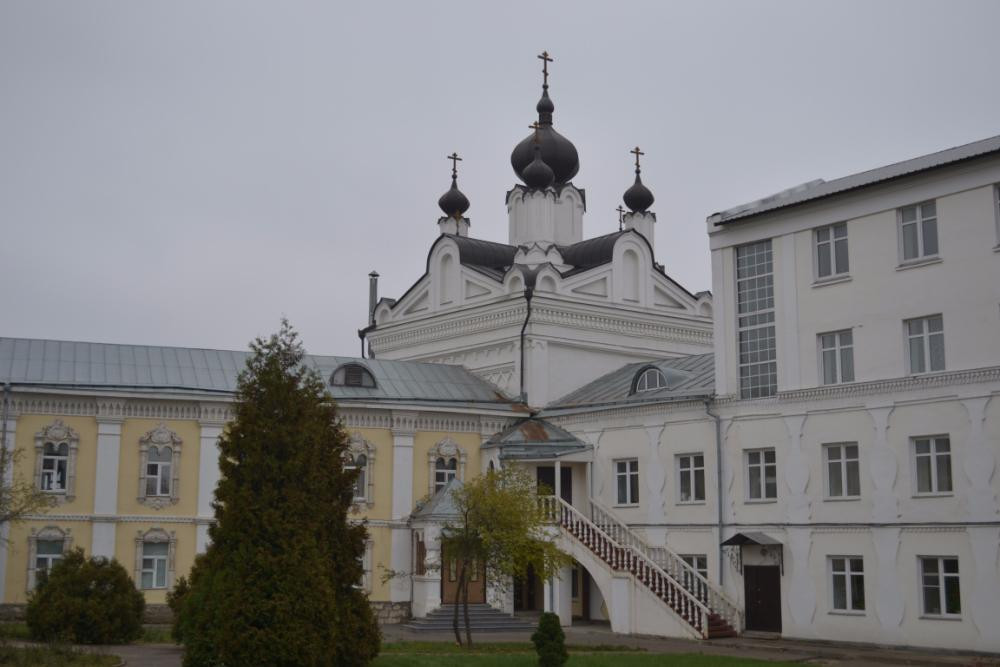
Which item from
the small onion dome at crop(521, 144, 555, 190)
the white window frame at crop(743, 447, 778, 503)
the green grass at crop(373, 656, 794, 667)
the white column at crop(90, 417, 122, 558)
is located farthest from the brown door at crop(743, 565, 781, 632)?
the small onion dome at crop(521, 144, 555, 190)

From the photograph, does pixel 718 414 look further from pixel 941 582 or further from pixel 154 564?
pixel 154 564

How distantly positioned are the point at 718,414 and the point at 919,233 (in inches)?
265

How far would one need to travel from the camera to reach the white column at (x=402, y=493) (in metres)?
34.9

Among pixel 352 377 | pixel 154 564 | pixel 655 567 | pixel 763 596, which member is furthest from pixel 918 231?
pixel 154 564

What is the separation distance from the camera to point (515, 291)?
38.9 m

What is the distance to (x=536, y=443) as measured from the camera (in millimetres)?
35312

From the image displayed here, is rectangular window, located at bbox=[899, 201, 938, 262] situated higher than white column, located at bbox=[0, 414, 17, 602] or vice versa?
rectangular window, located at bbox=[899, 201, 938, 262]

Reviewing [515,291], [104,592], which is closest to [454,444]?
[515,291]

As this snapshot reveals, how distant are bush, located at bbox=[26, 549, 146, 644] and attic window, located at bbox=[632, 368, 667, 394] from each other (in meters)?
14.8

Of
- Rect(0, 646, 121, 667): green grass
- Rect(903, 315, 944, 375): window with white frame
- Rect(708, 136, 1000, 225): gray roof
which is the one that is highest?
Rect(708, 136, 1000, 225): gray roof

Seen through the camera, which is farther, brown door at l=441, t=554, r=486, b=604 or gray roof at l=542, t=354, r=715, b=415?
brown door at l=441, t=554, r=486, b=604

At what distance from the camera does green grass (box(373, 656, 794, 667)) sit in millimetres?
22297

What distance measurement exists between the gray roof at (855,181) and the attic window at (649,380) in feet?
15.8

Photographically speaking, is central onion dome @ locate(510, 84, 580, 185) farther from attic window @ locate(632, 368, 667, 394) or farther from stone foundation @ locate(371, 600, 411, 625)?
stone foundation @ locate(371, 600, 411, 625)
